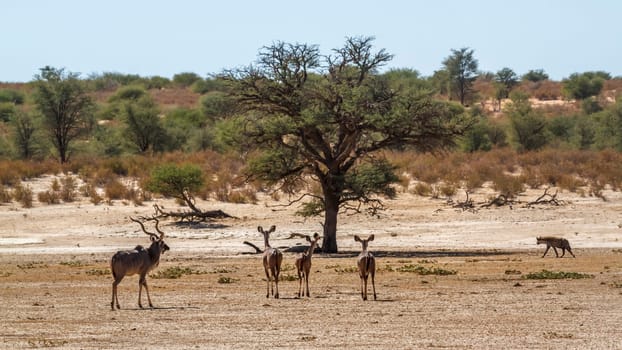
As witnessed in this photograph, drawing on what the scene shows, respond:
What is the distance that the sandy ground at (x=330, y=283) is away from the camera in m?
18.2

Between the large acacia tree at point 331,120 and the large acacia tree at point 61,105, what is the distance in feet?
87.4

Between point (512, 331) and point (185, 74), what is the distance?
11910 centimetres

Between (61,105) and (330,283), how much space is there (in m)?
38.3

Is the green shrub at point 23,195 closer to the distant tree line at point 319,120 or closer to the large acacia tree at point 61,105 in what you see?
the distant tree line at point 319,120

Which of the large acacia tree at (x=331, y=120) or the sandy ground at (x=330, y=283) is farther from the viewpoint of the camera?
the large acacia tree at (x=331, y=120)

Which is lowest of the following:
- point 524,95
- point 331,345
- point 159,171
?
point 331,345

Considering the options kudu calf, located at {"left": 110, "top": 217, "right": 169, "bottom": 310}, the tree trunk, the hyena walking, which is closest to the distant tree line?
the tree trunk

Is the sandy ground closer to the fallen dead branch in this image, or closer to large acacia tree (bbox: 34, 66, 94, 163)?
the fallen dead branch

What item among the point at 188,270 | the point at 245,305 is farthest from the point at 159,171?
the point at 245,305

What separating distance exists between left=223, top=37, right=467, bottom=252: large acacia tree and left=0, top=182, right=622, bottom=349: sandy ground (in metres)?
2.63

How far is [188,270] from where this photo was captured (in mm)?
30641

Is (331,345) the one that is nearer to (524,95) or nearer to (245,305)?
(245,305)

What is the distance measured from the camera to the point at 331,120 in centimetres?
3638

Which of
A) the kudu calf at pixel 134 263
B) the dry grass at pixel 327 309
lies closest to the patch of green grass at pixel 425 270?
the dry grass at pixel 327 309
